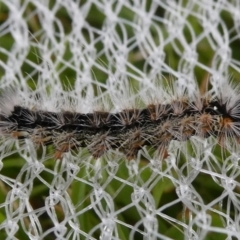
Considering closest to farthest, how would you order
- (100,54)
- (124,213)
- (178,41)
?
(124,213) → (100,54) → (178,41)

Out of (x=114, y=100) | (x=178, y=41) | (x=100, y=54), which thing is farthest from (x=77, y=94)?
(x=178, y=41)

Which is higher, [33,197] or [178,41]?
[178,41]

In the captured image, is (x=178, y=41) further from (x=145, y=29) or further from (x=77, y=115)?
(x=77, y=115)
